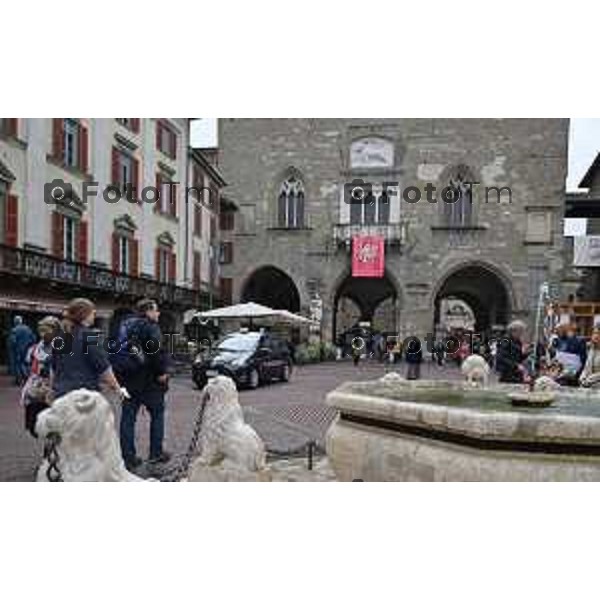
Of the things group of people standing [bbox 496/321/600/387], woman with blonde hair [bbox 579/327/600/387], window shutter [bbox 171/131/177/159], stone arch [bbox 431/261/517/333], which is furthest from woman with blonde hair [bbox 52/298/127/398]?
stone arch [bbox 431/261/517/333]

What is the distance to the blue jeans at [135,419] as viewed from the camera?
5.88 metres

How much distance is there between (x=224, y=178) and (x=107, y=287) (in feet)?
28.6

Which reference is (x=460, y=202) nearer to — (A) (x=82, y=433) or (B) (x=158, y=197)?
(B) (x=158, y=197)

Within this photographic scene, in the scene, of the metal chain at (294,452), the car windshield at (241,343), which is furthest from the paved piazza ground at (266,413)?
the car windshield at (241,343)

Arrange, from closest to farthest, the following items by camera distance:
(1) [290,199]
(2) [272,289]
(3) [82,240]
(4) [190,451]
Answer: (4) [190,451]
(3) [82,240]
(1) [290,199]
(2) [272,289]

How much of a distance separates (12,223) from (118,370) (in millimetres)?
8307

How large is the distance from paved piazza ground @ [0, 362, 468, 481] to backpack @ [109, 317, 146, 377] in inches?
45.7

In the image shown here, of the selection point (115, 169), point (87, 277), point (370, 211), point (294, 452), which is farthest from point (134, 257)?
point (294, 452)

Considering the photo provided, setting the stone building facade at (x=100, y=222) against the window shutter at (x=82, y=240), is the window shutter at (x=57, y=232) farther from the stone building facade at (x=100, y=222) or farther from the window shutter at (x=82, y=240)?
the window shutter at (x=82, y=240)

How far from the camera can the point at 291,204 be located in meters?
23.7

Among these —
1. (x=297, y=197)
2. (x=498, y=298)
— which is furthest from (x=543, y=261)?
(x=297, y=197)

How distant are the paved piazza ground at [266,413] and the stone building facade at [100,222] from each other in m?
2.14

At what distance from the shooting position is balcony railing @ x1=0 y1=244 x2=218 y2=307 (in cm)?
1226
